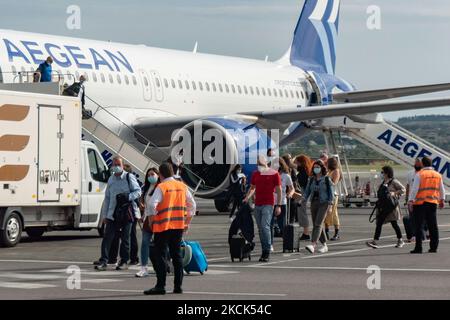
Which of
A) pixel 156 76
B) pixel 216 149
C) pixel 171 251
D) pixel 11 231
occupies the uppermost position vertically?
pixel 156 76

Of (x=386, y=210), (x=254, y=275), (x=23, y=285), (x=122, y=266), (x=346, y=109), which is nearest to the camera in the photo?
(x=23, y=285)

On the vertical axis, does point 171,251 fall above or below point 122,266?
above

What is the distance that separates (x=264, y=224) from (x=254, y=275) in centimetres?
240

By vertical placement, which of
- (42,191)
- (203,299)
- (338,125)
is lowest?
(203,299)

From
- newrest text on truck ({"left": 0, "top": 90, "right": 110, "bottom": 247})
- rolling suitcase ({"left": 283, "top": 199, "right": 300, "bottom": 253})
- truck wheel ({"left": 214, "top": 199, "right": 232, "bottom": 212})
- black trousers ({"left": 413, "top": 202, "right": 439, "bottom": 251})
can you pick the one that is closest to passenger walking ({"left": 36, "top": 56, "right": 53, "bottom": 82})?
newrest text on truck ({"left": 0, "top": 90, "right": 110, "bottom": 247})

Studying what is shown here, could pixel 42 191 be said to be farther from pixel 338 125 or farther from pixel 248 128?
pixel 338 125

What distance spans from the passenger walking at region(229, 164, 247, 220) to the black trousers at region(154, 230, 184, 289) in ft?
41.5

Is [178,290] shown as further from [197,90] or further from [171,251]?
[197,90]

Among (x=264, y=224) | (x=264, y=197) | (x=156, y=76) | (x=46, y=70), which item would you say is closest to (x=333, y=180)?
(x=264, y=197)

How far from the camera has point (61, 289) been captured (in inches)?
579

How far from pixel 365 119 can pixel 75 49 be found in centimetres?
1245

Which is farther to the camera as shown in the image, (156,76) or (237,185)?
(156,76)

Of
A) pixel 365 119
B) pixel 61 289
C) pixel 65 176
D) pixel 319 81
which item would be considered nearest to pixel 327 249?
pixel 65 176

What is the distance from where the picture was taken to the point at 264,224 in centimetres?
1897
